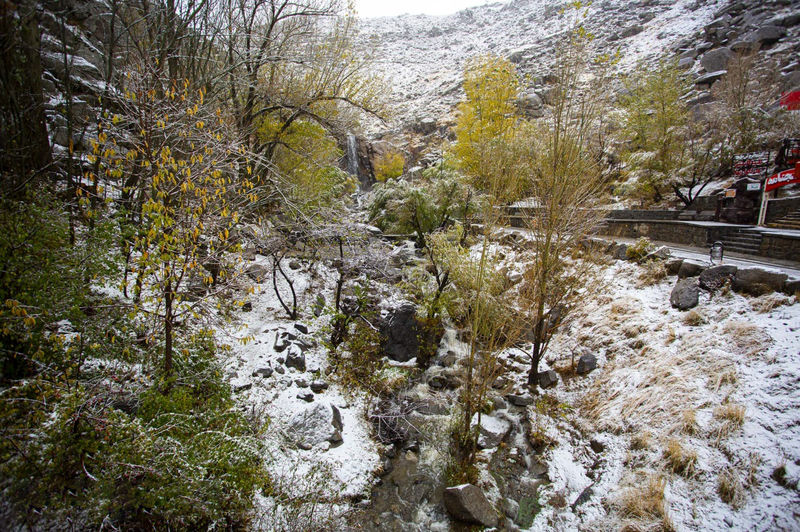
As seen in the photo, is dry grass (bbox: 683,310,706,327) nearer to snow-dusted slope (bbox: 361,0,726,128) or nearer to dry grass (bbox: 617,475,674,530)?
dry grass (bbox: 617,475,674,530)

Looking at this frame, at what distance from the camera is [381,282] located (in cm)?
866

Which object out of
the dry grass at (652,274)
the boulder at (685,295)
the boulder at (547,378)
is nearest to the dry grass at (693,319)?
the boulder at (685,295)

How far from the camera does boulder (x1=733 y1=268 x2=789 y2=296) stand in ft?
18.7

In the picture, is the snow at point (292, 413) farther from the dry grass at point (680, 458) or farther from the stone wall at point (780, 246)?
the stone wall at point (780, 246)

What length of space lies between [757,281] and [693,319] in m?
1.22

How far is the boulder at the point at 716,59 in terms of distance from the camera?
24.6 m

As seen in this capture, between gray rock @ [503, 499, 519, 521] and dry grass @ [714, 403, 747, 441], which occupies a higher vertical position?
dry grass @ [714, 403, 747, 441]

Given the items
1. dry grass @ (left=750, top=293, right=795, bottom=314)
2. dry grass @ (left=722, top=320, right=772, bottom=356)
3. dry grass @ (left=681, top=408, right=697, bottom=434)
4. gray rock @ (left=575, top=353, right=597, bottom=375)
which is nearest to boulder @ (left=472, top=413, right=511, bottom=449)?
gray rock @ (left=575, top=353, right=597, bottom=375)

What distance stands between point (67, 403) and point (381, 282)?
6.34m

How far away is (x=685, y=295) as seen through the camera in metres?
6.56

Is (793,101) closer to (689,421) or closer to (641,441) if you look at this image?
(689,421)

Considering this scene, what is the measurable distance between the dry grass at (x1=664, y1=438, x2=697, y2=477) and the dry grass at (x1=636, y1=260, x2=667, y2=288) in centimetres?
434

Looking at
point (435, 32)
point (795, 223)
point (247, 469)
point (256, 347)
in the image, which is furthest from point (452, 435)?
point (435, 32)

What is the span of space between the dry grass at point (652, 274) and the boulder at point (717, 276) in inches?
39.6
